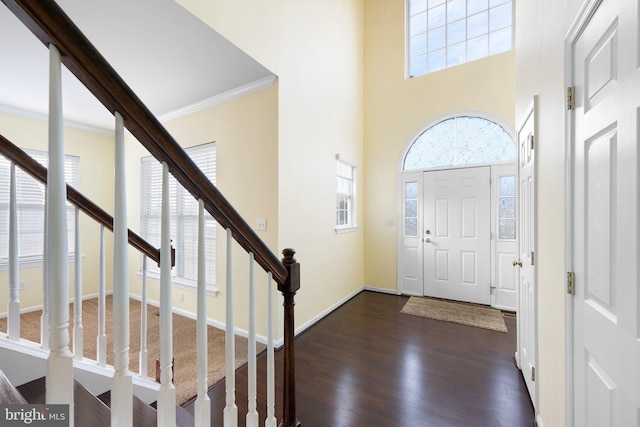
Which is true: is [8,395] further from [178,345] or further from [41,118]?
[41,118]

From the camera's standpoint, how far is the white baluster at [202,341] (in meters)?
0.79

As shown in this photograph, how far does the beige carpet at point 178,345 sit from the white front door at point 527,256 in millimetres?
2120

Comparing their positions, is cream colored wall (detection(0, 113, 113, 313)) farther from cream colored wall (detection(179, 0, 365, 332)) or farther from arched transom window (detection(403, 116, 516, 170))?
arched transom window (detection(403, 116, 516, 170))

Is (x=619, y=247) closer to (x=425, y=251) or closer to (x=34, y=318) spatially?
(x=425, y=251)

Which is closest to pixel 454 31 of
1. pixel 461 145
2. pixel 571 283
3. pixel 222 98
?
pixel 461 145

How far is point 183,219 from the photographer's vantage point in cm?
337

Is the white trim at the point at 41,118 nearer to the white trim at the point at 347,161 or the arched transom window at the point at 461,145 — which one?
the white trim at the point at 347,161

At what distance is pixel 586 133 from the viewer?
101cm

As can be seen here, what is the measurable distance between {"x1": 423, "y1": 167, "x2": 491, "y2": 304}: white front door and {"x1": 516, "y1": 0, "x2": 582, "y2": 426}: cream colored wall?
2.18m

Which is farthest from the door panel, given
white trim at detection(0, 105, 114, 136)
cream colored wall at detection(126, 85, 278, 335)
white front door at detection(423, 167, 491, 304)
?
white trim at detection(0, 105, 114, 136)

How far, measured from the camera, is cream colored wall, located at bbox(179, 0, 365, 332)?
2.41 meters

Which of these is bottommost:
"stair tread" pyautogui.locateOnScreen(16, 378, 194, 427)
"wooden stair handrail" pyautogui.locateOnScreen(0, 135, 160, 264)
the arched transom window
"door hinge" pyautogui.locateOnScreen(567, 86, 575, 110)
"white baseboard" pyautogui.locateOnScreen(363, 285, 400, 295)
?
"white baseboard" pyautogui.locateOnScreen(363, 285, 400, 295)

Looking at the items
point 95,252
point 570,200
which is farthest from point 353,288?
point 95,252

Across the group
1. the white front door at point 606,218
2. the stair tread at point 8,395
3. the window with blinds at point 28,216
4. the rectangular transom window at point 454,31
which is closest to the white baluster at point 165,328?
the stair tread at point 8,395
